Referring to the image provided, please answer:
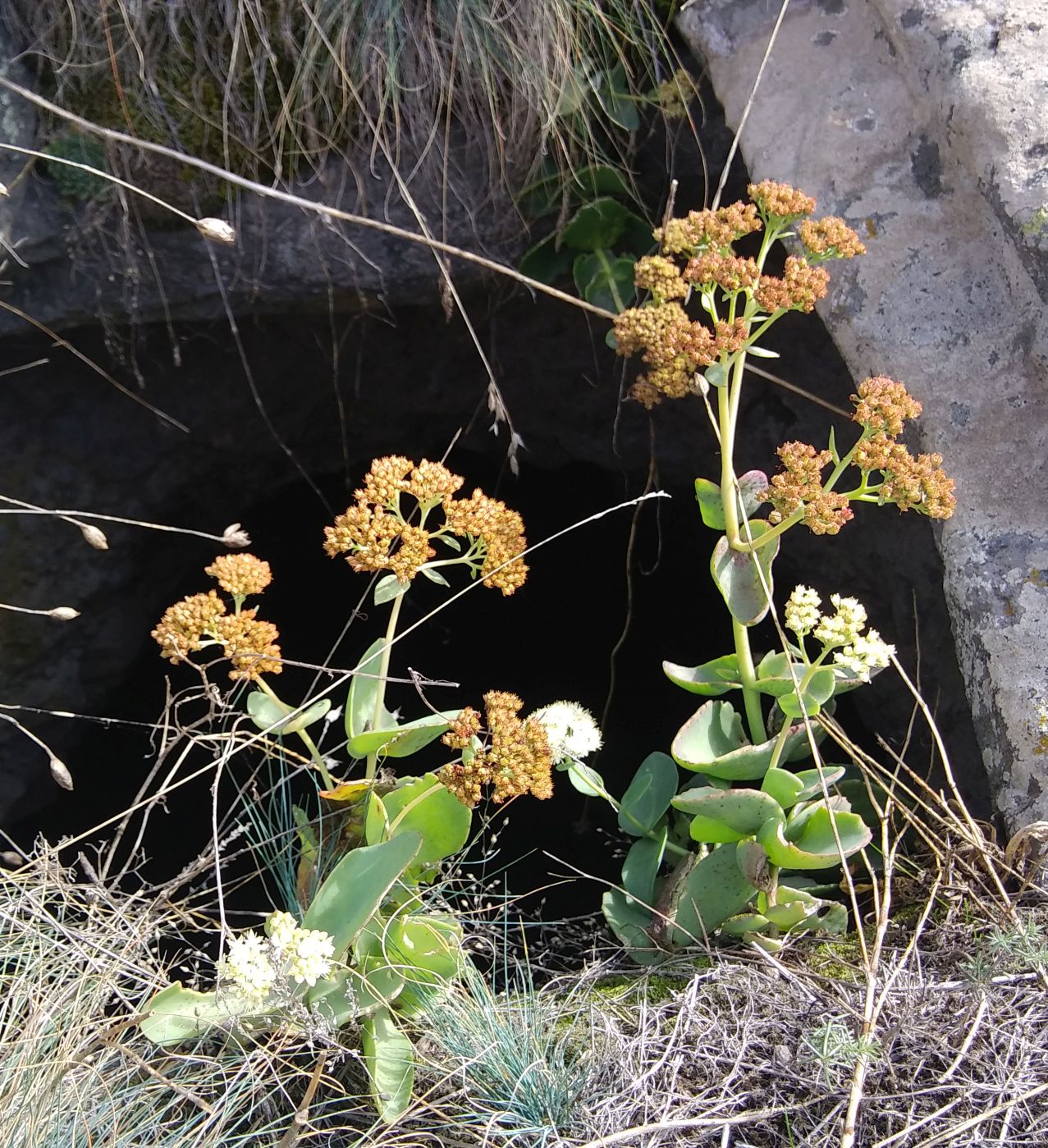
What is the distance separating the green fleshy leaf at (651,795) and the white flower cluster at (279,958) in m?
0.51

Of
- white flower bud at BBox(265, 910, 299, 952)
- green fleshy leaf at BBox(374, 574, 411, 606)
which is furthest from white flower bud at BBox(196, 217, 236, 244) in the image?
white flower bud at BBox(265, 910, 299, 952)

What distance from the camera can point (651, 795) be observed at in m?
1.49

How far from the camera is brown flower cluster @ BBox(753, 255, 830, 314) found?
130cm

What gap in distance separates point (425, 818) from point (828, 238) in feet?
2.96

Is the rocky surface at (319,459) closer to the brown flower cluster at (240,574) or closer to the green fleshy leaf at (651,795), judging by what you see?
the green fleshy leaf at (651,795)

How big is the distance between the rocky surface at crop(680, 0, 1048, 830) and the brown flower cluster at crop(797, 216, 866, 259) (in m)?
0.27

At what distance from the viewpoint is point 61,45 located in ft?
6.15

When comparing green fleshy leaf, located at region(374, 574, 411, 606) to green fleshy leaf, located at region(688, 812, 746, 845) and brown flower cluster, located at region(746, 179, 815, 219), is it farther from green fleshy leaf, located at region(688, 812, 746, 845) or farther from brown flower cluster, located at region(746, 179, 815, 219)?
brown flower cluster, located at region(746, 179, 815, 219)

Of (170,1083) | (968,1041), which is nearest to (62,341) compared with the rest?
(170,1083)

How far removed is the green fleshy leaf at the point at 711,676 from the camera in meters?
1.43

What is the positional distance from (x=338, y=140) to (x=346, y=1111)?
1626 mm

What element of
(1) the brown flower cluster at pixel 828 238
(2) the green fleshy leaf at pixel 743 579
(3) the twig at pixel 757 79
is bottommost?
(2) the green fleshy leaf at pixel 743 579

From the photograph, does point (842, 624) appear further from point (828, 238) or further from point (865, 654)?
point (828, 238)

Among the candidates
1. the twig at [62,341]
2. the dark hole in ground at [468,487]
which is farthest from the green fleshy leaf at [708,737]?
the twig at [62,341]
